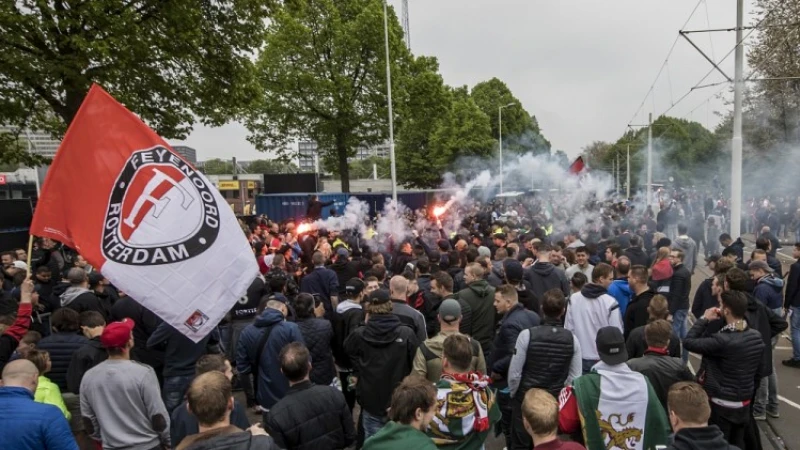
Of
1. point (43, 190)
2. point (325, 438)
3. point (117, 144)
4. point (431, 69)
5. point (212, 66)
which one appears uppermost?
point (431, 69)

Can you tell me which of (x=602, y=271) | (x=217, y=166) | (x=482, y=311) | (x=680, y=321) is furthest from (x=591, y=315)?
(x=217, y=166)

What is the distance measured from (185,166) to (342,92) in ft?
74.2

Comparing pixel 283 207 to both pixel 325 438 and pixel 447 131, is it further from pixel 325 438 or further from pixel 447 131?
pixel 325 438

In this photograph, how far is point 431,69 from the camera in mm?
30828

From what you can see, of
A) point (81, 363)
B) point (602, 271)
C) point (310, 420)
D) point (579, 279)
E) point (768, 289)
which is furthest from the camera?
point (768, 289)

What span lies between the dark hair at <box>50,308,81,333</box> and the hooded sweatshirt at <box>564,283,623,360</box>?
4552 mm

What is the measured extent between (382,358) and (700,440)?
2433 millimetres

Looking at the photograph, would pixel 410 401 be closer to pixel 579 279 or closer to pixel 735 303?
pixel 735 303

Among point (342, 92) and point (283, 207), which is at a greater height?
point (342, 92)

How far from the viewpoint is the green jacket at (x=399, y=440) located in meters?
2.71

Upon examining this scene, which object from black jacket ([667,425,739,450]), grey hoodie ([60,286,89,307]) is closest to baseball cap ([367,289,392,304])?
black jacket ([667,425,739,450])

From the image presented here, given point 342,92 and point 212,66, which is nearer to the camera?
point 212,66

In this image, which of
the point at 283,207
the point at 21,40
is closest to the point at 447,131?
the point at 283,207

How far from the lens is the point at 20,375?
3.30m
